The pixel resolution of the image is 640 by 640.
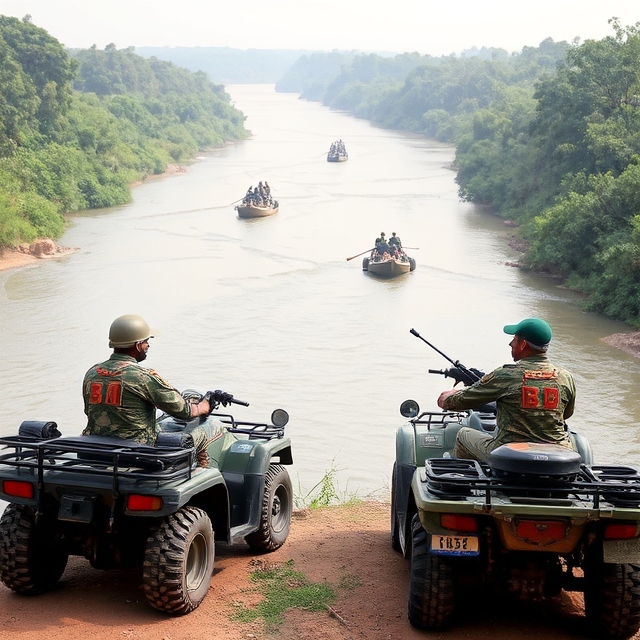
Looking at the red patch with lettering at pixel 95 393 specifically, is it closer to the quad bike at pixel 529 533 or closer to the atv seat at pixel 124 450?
the atv seat at pixel 124 450

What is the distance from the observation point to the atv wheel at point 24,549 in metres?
5.84

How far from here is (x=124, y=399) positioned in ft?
19.5

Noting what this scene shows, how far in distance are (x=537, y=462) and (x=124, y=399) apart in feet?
7.59

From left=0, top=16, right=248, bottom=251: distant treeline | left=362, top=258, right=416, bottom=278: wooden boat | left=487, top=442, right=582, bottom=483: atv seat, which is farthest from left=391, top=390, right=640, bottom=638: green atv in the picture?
left=0, top=16, right=248, bottom=251: distant treeline

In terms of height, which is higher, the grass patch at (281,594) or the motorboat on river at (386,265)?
the grass patch at (281,594)

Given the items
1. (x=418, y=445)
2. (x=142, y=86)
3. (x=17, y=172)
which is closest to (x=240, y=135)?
(x=142, y=86)

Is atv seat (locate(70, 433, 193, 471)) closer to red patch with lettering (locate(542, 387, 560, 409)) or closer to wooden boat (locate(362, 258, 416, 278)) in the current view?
red patch with lettering (locate(542, 387, 560, 409))

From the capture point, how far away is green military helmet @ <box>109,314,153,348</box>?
6055 mm

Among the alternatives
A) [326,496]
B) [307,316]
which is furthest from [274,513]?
[307,316]

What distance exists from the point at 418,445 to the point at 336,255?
2569 centimetres

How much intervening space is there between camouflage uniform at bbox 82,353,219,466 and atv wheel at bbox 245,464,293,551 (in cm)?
137

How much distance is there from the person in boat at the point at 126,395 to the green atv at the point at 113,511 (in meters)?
0.12

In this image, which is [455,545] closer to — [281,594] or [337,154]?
[281,594]

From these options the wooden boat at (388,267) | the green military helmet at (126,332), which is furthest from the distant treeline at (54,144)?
the green military helmet at (126,332)
